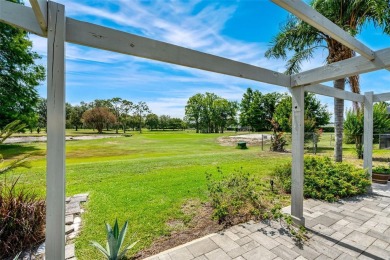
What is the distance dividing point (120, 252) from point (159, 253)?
46 cm

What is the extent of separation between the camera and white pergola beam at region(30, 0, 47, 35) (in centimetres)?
120

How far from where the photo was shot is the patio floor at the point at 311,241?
2293mm

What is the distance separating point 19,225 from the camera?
8.09 ft

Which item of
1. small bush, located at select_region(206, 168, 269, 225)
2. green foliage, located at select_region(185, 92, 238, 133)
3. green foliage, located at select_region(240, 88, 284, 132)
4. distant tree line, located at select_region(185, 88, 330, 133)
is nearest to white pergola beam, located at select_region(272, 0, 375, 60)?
small bush, located at select_region(206, 168, 269, 225)

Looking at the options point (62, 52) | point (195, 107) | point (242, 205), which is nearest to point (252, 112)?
point (195, 107)

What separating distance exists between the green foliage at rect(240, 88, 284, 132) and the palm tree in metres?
29.6

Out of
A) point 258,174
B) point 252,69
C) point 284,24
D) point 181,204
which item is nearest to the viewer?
point 252,69

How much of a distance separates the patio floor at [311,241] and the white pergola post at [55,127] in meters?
1.21

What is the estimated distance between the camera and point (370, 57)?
2225mm

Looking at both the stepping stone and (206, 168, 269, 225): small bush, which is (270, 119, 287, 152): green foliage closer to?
(206, 168, 269, 225): small bush

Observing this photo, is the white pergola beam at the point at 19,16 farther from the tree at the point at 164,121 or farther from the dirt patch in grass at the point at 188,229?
the tree at the point at 164,121

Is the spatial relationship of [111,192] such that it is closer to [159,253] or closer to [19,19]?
[159,253]

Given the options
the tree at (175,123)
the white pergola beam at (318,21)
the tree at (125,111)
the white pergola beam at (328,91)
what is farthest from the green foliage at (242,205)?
the tree at (175,123)

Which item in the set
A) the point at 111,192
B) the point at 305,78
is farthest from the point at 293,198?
the point at 111,192
